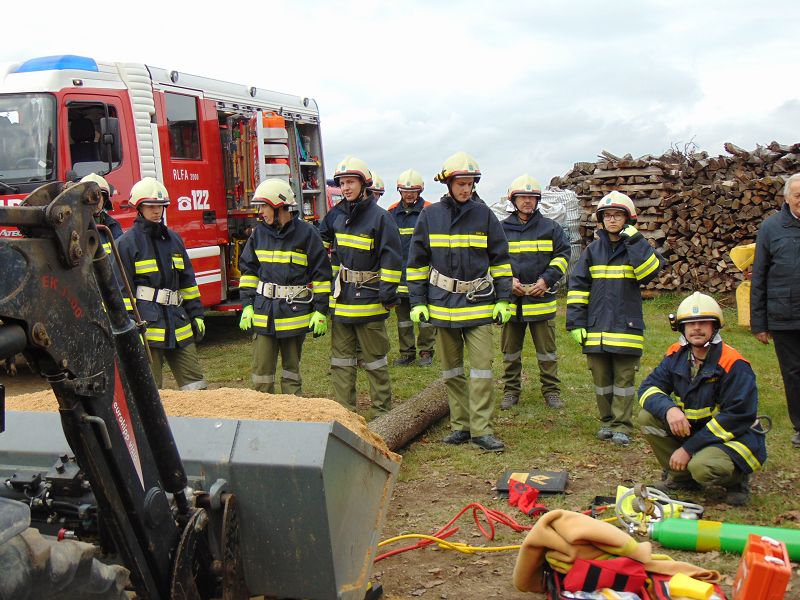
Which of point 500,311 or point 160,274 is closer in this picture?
point 500,311

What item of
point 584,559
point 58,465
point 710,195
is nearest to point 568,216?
point 710,195

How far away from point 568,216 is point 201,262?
7.37m

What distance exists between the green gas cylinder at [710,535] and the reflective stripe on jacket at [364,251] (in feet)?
10.2

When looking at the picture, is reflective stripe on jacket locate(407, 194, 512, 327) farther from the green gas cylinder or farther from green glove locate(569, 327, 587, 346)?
the green gas cylinder

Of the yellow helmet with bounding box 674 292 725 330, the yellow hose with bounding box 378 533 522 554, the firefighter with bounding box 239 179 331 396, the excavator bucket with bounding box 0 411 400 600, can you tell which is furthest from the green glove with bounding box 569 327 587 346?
the excavator bucket with bounding box 0 411 400 600

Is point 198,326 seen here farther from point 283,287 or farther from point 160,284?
point 283,287

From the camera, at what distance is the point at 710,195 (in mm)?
13656

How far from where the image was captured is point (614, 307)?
6.45m

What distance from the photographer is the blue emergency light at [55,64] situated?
342 inches

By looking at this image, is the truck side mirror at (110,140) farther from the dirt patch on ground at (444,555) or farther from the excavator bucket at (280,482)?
the excavator bucket at (280,482)

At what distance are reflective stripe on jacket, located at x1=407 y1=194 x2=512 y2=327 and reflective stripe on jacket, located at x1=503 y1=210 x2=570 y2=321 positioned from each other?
1139 millimetres

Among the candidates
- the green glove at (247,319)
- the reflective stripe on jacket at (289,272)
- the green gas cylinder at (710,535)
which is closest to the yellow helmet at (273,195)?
the reflective stripe on jacket at (289,272)

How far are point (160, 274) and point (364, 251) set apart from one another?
1704mm

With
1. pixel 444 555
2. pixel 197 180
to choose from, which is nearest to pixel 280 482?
pixel 444 555
